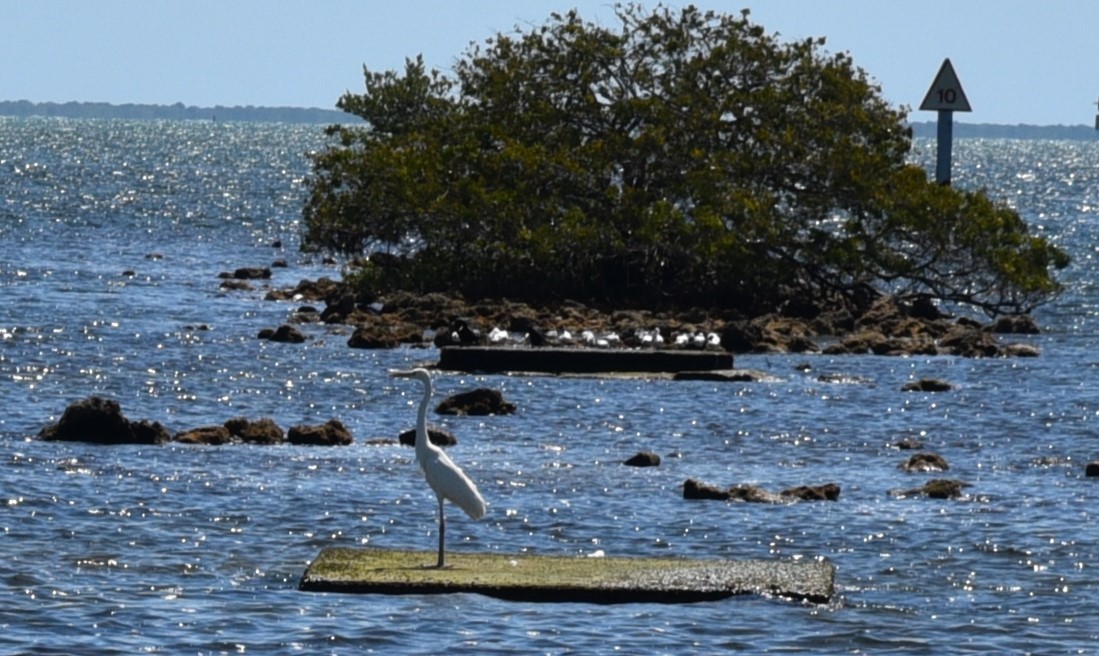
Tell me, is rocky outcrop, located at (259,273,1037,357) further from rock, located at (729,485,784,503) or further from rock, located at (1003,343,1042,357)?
rock, located at (729,485,784,503)

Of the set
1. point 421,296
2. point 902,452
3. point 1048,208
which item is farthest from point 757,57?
point 1048,208

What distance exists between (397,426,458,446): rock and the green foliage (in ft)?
64.5

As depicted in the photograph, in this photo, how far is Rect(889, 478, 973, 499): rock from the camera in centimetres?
2492

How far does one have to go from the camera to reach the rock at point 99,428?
92.2 feet

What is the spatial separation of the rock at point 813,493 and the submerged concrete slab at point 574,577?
4682mm

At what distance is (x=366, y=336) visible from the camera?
139ft

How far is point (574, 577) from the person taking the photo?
1886 cm

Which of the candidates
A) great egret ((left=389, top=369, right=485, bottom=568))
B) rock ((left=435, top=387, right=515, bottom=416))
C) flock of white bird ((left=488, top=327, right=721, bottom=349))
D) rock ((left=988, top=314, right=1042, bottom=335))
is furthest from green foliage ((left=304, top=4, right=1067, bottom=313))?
great egret ((left=389, top=369, right=485, bottom=568))

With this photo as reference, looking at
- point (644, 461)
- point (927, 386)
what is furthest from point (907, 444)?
point (927, 386)

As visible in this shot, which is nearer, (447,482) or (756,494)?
(447,482)

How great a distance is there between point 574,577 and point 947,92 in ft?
98.7

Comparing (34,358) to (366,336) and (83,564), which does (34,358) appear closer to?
(366,336)

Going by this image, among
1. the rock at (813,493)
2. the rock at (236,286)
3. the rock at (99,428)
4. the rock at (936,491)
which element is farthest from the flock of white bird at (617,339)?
the rock at (236,286)

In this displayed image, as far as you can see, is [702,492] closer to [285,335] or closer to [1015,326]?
[285,335]
